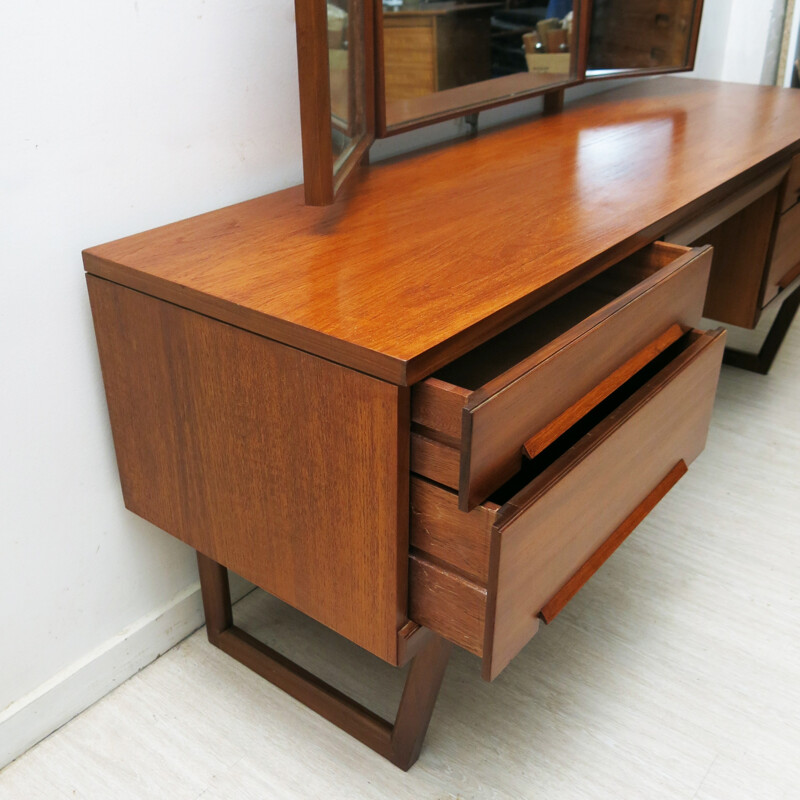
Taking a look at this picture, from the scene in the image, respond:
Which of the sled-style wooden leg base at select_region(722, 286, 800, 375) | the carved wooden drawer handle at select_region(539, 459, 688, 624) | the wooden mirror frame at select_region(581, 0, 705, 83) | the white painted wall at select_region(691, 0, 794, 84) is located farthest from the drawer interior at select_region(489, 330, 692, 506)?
the white painted wall at select_region(691, 0, 794, 84)

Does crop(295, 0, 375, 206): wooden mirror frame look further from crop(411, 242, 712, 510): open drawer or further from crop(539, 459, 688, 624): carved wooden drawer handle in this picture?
crop(539, 459, 688, 624): carved wooden drawer handle

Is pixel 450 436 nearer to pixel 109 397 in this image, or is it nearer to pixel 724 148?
pixel 109 397

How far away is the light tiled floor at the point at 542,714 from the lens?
1035 millimetres

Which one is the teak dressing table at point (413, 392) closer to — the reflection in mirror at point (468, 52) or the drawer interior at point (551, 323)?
the drawer interior at point (551, 323)

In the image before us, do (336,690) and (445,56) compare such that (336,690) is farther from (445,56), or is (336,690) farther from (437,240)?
(445,56)

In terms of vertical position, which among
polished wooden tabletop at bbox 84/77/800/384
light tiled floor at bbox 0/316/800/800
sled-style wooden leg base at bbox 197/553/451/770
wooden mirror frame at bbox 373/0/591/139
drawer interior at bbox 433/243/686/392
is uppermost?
wooden mirror frame at bbox 373/0/591/139

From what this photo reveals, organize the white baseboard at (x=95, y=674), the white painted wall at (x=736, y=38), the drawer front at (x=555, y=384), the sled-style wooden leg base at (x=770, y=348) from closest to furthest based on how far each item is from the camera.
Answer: the drawer front at (x=555, y=384) → the white baseboard at (x=95, y=674) → the sled-style wooden leg base at (x=770, y=348) → the white painted wall at (x=736, y=38)

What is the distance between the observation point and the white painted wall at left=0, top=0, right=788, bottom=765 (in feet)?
2.93

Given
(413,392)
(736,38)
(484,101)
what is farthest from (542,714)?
(736,38)

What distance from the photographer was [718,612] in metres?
1.31

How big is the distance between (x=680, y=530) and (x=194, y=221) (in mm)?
973

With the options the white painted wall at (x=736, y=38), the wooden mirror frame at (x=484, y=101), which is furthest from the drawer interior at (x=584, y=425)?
the white painted wall at (x=736, y=38)

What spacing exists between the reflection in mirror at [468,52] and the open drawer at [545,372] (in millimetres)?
371

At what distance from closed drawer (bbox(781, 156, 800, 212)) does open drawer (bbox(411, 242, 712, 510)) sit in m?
0.53
